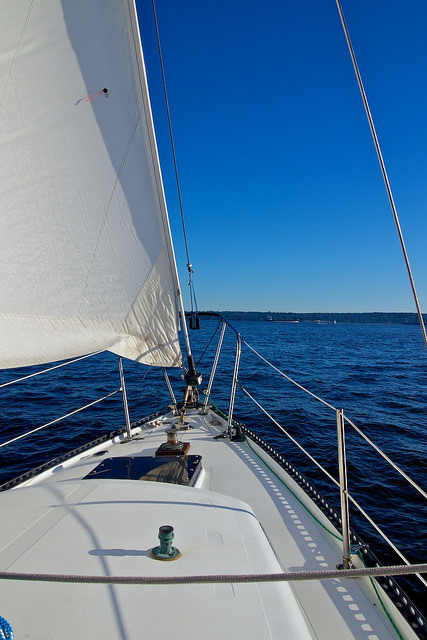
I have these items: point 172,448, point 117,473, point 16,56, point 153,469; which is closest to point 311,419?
point 172,448

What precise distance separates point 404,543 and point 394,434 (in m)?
5.88

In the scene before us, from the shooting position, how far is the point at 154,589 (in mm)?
1744

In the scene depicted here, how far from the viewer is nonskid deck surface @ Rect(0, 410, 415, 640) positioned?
1569mm

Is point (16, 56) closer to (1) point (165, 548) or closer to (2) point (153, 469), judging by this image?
(1) point (165, 548)

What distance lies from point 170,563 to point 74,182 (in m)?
2.84

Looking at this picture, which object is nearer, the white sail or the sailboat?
the sailboat

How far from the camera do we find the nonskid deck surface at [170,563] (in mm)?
1569

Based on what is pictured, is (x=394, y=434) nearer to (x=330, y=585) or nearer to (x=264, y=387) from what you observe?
(x=264, y=387)

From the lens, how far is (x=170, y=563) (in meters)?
1.92

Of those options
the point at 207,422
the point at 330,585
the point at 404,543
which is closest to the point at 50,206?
the point at 330,585

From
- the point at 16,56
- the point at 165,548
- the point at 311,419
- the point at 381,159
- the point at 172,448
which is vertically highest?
the point at 16,56

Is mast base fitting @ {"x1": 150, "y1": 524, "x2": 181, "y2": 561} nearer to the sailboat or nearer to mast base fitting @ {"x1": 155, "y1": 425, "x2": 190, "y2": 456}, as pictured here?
the sailboat

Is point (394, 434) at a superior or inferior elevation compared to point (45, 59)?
inferior

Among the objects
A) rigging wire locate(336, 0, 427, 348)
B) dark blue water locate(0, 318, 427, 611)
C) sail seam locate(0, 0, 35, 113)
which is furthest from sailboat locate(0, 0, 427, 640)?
dark blue water locate(0, 318, 427, 611)
